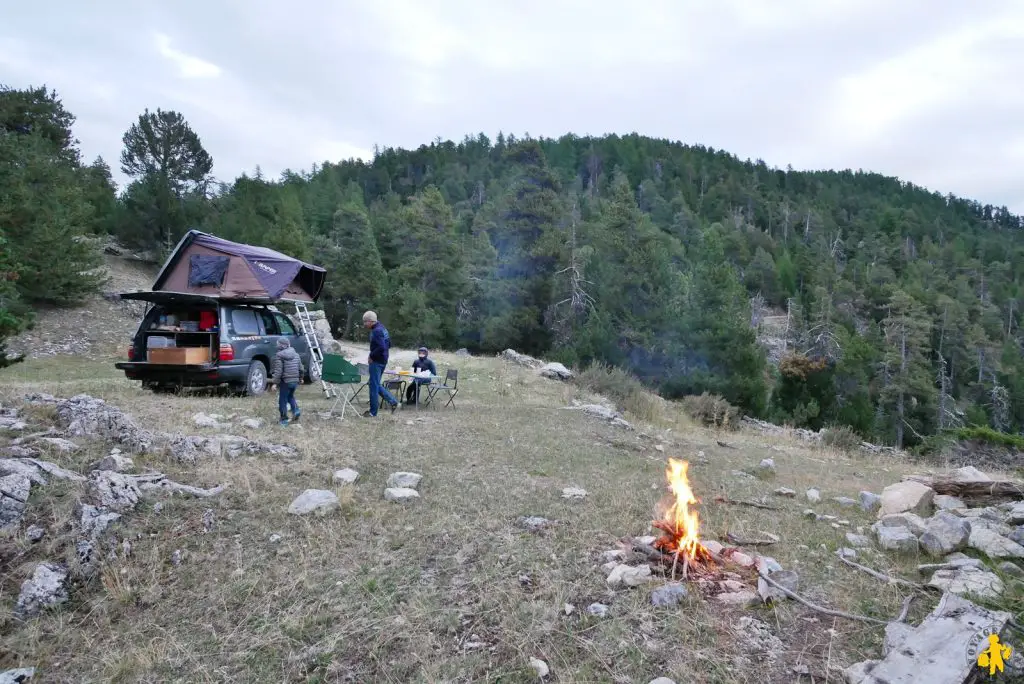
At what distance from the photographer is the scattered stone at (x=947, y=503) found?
18.9 feet

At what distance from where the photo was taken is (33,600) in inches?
132

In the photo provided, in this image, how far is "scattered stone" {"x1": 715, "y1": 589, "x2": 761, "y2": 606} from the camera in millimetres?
3413

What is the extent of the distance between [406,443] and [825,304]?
4329 cm

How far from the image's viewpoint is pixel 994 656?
8.13 feet

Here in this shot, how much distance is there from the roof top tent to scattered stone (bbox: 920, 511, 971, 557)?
11.0m

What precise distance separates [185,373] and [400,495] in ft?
20.0

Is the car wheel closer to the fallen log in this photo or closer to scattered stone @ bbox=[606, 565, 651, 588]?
scattered stone @ bbox=[606, 565, 651, 588]

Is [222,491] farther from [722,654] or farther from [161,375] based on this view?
[161,375]

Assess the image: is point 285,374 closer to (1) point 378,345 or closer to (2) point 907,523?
(1) point 378,345

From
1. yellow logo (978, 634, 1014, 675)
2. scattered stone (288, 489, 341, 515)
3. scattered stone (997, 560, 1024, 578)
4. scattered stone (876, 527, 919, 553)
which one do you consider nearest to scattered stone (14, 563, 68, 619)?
scattered stone (288, 489, 341, 515)

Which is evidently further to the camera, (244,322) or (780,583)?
(244,322)

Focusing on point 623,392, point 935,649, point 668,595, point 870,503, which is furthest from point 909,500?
point 623,392

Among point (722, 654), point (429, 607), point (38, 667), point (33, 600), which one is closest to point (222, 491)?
point (33, 600)

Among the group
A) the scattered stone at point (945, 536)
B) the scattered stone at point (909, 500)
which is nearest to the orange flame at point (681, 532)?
the scattered stone at point (945, 536)
